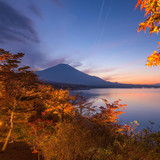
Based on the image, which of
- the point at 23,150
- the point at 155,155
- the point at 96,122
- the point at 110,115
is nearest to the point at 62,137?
the point at 23,150

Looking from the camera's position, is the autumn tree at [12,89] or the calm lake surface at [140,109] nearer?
the autumn tree at [12,89]

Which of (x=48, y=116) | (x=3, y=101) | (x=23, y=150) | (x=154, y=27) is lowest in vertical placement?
(x=23, y=150)

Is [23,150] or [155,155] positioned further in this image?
[23,150]

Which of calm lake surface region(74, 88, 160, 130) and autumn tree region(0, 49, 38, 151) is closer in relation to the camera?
autumn tree region(0, 49, 38, 151)

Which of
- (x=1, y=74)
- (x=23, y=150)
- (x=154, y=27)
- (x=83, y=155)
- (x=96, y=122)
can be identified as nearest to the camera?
(x=154, y=27)

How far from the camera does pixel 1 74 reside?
36.1 feet

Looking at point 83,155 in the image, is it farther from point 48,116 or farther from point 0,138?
point 48,116

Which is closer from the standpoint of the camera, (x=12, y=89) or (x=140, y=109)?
(x=12, y=89)

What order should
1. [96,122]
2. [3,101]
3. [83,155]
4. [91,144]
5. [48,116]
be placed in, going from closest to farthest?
[83,155] < [91,144] < [3,101] < [96,122] < [48,116]

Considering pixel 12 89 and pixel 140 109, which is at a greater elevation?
pixel 12 89

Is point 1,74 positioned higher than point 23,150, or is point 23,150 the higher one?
point 1,74

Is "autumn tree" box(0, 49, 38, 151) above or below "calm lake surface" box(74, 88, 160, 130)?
above

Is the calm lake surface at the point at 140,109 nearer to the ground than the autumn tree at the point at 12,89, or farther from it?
nearer to the ground

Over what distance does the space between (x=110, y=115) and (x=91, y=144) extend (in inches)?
149
